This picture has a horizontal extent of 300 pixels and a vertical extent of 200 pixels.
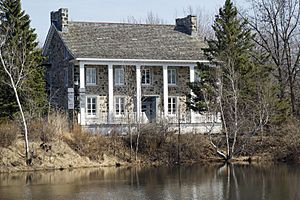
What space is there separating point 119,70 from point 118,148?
32.6ft

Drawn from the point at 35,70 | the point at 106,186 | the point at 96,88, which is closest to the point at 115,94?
the point at 96,88

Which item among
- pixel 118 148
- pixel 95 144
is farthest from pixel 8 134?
pixel 118 148

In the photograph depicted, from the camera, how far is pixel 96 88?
4847cm

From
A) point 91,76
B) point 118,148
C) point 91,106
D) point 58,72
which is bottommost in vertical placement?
point 118,148

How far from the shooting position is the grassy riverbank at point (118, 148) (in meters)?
37.9

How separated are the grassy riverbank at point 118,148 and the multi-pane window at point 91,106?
7067 millimetres

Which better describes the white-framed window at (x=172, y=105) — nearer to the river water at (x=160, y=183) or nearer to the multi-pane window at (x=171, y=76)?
the multi-pane window at (x=171, y=76)

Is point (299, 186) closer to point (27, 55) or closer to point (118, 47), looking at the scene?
point (27, 55)

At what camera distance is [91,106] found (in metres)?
48.2

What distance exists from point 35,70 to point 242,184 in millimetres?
17394

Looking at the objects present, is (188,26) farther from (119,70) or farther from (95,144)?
(95,144)

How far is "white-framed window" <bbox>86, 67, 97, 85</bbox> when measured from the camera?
48.3 m

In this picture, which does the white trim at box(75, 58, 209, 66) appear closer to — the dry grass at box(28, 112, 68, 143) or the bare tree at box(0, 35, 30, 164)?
the bare tree at box(0, 35, 30, 164)

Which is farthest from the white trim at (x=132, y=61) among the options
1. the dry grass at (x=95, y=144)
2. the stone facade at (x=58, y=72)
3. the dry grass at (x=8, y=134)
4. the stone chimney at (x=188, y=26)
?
the dry grass at (x=8, y=134)
